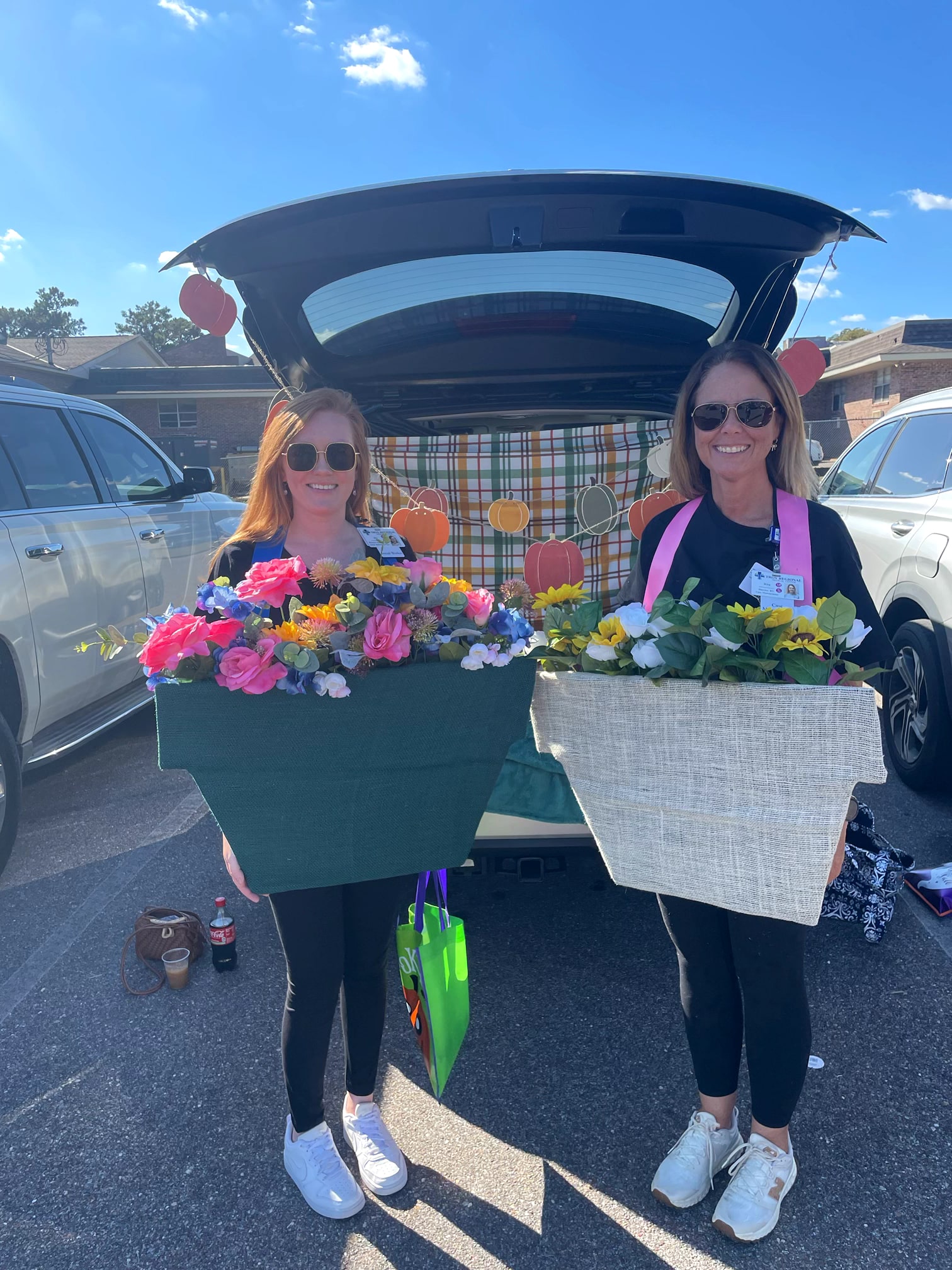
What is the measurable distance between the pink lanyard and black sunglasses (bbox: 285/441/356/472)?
721 millimetres

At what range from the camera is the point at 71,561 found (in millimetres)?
3889

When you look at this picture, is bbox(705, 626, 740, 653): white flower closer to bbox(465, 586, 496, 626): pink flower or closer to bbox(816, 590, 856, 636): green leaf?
bbox(816, 590, 856, 636): green leaf

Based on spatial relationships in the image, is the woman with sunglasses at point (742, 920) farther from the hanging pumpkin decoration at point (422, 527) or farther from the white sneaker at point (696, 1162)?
the hanging pumpkin decoration at point (422, 527)

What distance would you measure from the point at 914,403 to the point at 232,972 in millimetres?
4477

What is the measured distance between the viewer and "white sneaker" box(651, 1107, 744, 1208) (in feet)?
6.10

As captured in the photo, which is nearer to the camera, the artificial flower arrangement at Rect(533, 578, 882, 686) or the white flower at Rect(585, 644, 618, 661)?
the artificial flower arrangement at Rect(533, 578, 882, 686)

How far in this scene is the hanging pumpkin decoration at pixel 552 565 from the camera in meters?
3.52

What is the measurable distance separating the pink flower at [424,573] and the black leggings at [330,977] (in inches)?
25.4

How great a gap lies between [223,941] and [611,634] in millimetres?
1915

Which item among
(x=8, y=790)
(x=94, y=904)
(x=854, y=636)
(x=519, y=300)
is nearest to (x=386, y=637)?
(x=854, y=636)

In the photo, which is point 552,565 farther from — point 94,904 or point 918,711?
point 94,904

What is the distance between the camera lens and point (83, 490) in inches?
170

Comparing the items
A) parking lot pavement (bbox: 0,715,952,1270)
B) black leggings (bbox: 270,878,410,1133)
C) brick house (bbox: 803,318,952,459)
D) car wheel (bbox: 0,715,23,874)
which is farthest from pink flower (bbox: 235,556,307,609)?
brick house (bbox: 803,318,952,459)

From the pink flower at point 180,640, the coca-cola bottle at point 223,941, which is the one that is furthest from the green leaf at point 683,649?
the coca-cola bottle at point 223,941
